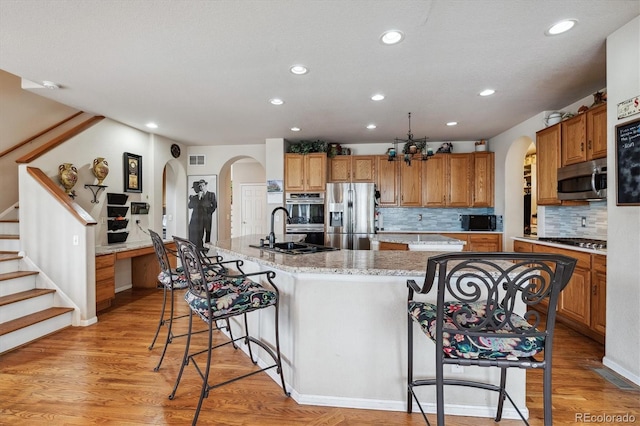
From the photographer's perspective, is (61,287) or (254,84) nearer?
(254,84)

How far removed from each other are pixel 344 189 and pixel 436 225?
2002 millimetres

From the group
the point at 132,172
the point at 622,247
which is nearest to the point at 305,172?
the point at 132,172

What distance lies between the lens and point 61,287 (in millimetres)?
3395

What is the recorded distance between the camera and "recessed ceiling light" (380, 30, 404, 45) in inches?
87.8

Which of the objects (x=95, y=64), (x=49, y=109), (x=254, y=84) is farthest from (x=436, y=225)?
(x=49, y=109)

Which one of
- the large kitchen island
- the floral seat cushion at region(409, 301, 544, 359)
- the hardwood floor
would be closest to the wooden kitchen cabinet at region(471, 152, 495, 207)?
the hardwood floor

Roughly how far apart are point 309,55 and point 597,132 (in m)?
2.80

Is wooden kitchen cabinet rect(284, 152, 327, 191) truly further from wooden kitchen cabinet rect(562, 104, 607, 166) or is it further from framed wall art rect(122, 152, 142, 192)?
wooden kitchen cabinet rect(562, 104, 607, 166)

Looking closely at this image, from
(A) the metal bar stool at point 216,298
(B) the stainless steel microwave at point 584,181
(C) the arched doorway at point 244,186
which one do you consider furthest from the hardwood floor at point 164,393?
(C) the arched doorway at point 244,186

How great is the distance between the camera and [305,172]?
555 cm

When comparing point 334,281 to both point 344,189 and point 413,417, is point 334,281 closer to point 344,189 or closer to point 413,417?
point 413,417

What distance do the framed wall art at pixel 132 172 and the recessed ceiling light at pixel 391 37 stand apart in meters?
4.22

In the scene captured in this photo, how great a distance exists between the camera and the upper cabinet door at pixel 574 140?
314 centimetres

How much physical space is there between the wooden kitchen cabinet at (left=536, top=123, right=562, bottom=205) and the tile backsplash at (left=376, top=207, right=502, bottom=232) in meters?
1.91
